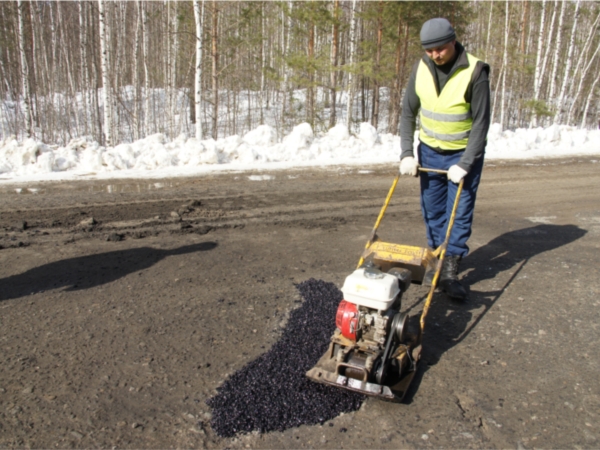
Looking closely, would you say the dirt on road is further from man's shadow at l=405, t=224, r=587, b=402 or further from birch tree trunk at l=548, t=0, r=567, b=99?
birch tree trunk at l=548, t=0, r=567, b=99

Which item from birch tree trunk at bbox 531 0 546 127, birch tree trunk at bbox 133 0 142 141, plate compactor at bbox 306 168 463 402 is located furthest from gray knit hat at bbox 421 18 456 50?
birch tree trunk at bbox 531 0 546 127

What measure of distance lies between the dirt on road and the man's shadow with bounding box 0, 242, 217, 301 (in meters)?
0.02

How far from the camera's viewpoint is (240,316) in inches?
159

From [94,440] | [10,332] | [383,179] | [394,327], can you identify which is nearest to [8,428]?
[94,440]

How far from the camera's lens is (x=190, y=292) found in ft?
14.6

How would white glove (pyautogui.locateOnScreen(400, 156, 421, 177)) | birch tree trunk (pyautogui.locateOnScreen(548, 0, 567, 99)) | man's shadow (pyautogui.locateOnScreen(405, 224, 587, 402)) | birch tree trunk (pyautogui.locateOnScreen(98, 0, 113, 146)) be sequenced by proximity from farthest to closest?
1. birch tree trunk (pyautogui.locateOnScreen(548, 0, 567, 99))
2. birch tree trunk (pyautogui.locateOnScreen(98, 0, 113, 146))
3. white glove (pyautogui.locateOnScreen(400, 156, 421, 177))
4. man's shadow (pyautogui.locateOnScreen(405, 224, 587, 402))

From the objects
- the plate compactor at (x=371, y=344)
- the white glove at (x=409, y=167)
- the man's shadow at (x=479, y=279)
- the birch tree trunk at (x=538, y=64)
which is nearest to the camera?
the plate compactor at (x=371, y=344)

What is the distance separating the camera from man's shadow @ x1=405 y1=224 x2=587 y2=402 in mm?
3686

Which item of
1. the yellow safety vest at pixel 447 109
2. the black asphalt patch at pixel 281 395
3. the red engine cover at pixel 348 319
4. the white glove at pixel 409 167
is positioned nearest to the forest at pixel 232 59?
the yellow safety vest at pixel 447 109

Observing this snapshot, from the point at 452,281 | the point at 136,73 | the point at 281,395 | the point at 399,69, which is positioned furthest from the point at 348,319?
the point at 136,73

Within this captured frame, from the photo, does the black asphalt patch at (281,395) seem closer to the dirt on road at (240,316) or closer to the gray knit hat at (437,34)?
the dirt on road at (240,316)

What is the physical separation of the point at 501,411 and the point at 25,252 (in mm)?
4818

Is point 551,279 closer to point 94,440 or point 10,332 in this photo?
point 94,440

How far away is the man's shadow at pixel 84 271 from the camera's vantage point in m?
4.50
